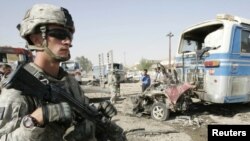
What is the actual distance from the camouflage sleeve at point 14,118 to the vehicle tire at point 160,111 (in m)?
6.66

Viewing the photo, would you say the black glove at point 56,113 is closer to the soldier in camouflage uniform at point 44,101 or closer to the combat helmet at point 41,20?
the soldier in camouflage uniform at point 44,101

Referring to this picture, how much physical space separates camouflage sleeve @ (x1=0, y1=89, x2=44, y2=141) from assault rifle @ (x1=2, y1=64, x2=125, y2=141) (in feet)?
0.32

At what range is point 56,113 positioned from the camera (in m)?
1.70

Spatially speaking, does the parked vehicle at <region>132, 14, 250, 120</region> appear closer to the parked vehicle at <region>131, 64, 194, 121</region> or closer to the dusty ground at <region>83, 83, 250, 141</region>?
the parked vehicle at <region>131, 64, 194, 121</region>

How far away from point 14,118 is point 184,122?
6.75m

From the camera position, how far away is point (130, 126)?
7.64 m

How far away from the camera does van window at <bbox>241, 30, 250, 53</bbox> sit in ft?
28.1

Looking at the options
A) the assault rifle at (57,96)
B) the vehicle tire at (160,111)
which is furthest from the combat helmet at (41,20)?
the vehicle tire at (160,111)

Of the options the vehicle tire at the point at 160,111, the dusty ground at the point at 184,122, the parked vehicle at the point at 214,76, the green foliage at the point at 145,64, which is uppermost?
the parked vehicle at the point at 214,76

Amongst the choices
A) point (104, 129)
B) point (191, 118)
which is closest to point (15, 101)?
point (104, 129)

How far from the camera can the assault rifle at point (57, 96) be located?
1.70 m

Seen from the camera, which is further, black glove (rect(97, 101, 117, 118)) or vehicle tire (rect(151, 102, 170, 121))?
vehicle tire (rect(151, 102, 170, 121))

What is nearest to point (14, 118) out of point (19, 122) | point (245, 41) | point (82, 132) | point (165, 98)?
point (19, 122)

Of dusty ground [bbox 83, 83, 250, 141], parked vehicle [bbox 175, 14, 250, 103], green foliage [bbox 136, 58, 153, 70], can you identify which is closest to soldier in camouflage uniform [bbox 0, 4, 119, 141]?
dusty ground [bbox 83, 83, 250, 141]
